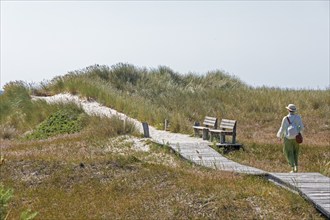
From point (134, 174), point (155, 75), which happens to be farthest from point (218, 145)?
point (155, 75)

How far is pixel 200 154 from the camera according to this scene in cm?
1553

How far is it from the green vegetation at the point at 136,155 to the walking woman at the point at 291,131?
1016 millimetres

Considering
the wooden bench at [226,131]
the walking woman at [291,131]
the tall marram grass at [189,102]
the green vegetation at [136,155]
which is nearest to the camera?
the green vegetation at [136,155]

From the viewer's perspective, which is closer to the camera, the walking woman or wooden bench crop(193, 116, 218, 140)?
the walking woman

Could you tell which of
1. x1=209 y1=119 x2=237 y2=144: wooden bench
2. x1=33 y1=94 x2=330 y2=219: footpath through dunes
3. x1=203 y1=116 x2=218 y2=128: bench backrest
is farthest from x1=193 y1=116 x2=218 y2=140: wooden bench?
x1=209 y1=119 x2=237 y2=144: wooden bench

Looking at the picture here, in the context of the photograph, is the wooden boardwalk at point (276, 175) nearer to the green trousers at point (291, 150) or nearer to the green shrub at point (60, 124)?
the green trousers at point (291, 150)

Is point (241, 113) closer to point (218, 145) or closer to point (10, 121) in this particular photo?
point (218, 145)

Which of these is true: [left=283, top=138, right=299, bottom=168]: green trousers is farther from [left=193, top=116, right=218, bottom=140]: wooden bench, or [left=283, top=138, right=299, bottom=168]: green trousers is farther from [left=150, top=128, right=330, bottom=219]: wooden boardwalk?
[left=193, top=116, right=218, bottom=140]: wooden bench

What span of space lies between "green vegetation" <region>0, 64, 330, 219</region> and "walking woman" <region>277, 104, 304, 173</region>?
1016 mm

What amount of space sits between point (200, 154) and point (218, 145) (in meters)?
2.29

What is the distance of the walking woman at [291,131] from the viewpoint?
45.2 ft

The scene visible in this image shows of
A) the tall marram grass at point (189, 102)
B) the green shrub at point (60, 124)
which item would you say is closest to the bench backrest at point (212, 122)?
the tall marram grass at point (189, 102)

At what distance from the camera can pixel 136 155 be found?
15.8 metres

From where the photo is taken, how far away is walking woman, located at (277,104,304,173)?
13.8 meters
